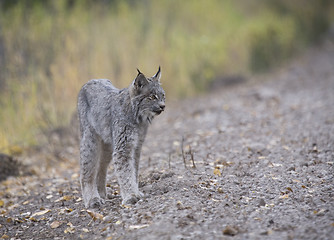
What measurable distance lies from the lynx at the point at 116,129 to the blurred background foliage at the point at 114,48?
10.5ft

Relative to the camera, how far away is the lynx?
17.2 feet

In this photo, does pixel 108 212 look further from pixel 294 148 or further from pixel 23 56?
pixel 23 56

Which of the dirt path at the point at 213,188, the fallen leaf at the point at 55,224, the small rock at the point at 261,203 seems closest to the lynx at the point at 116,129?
the dirt path at the point at 213,188

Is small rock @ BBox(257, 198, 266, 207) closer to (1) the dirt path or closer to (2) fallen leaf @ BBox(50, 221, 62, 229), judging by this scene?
(1) the dirt path

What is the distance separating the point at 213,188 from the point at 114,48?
278 inches

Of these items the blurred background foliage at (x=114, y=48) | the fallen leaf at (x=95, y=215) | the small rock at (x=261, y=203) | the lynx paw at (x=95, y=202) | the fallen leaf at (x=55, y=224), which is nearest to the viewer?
the small rock at (x=261, y=203)

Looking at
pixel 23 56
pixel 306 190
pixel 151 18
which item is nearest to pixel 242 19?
pixel 151 18

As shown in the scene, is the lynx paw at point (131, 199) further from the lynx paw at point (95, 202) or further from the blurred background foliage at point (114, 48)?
the blurred background foliage at point (114, 48)

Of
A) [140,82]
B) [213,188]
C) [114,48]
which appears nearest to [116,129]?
[140,82]

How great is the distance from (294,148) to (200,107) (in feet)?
16.3

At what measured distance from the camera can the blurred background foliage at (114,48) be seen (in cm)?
914

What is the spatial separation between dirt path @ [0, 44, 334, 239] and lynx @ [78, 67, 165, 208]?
0.30 metres

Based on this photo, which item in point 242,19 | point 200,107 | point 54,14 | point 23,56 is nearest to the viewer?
point 23,56

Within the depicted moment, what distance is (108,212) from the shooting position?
5.07 m
